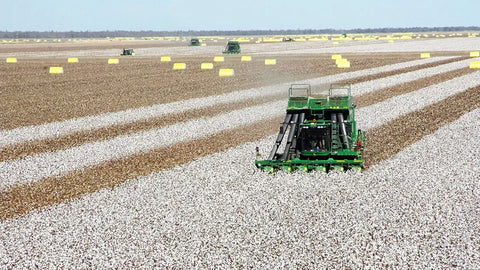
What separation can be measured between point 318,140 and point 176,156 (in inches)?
191

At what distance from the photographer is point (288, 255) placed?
10344mm

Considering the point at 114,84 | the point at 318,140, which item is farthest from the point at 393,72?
the point at 318,140

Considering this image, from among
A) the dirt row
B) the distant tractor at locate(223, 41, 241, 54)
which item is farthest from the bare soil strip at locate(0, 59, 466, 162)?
the distant tractor at locate(223, 41, 241, 54)

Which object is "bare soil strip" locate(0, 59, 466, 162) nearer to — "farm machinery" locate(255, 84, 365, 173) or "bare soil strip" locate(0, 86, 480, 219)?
"bare soil strip" locate(0, 86, 480, 219)

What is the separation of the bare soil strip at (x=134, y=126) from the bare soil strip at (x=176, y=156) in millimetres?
3562

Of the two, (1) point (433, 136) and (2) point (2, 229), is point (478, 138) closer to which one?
(1) point (433, 136)

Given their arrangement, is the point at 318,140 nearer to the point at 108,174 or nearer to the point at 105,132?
the point at 108,174

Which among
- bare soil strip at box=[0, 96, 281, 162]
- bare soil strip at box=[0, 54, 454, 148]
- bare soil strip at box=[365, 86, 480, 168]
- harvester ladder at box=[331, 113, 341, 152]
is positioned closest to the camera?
harvester ladder at box=[331, 113, 341, 152]

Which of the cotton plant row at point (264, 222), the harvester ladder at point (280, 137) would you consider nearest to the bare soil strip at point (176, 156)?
the cotton plant row at point (264, 222)

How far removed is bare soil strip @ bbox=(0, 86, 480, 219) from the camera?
14.5 meters

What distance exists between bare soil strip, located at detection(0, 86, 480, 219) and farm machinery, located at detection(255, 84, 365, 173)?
3.77 ft

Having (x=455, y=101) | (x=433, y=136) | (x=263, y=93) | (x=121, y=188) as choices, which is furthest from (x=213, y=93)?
(x=121, y=188)

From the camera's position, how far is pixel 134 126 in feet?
79.9

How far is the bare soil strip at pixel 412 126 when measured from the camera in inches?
726
